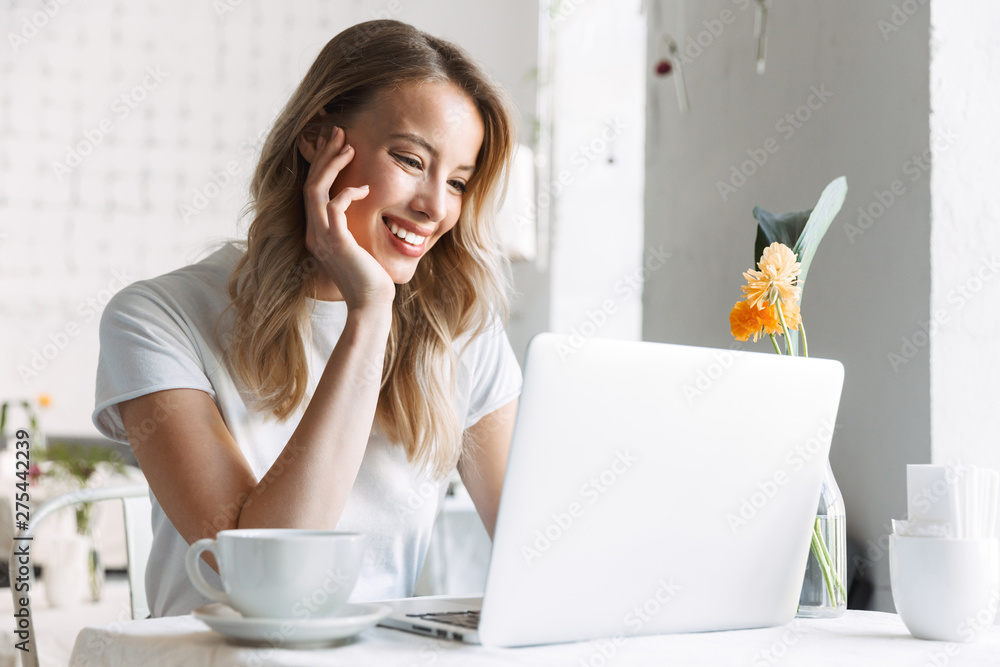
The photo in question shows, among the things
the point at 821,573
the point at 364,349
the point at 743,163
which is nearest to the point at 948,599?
the point at 821,573

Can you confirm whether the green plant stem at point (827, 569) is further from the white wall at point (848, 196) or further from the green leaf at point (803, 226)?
the white wall at point (848, 196)

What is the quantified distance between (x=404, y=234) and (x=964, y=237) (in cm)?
72

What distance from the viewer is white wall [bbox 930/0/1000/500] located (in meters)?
1.18

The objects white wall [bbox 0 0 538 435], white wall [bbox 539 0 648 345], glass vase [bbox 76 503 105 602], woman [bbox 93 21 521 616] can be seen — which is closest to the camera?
woman [bbox 93 21 521 616]

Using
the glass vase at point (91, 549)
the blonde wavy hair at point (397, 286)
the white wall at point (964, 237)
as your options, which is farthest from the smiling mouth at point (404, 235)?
the glass vase at point (91, 549)

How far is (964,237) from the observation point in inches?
46.8

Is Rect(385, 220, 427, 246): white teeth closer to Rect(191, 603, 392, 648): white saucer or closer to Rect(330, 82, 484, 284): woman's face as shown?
Rect(330, 82, 484, 284): woman's face

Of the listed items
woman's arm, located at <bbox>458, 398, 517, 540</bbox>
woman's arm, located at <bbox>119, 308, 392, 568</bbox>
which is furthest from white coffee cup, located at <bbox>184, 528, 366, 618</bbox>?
woman's arm, located at <bbox>458, 398, 517, 540</bbox>

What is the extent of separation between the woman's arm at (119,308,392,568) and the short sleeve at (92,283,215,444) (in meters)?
0.02

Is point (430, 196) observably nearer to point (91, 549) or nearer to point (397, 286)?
point (397, 286)

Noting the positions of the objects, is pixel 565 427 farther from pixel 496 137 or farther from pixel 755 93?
pixel 755 93

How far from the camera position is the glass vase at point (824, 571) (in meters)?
0.84

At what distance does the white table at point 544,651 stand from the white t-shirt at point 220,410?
335 millimetres

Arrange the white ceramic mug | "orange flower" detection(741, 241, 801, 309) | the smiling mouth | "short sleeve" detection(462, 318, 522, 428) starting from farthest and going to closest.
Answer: "short sleeve" detection(462, 318, 522, 428) → the smiling mouth → "orange flower" detection(741, 241, 801, 309) → the white ceramic mug
